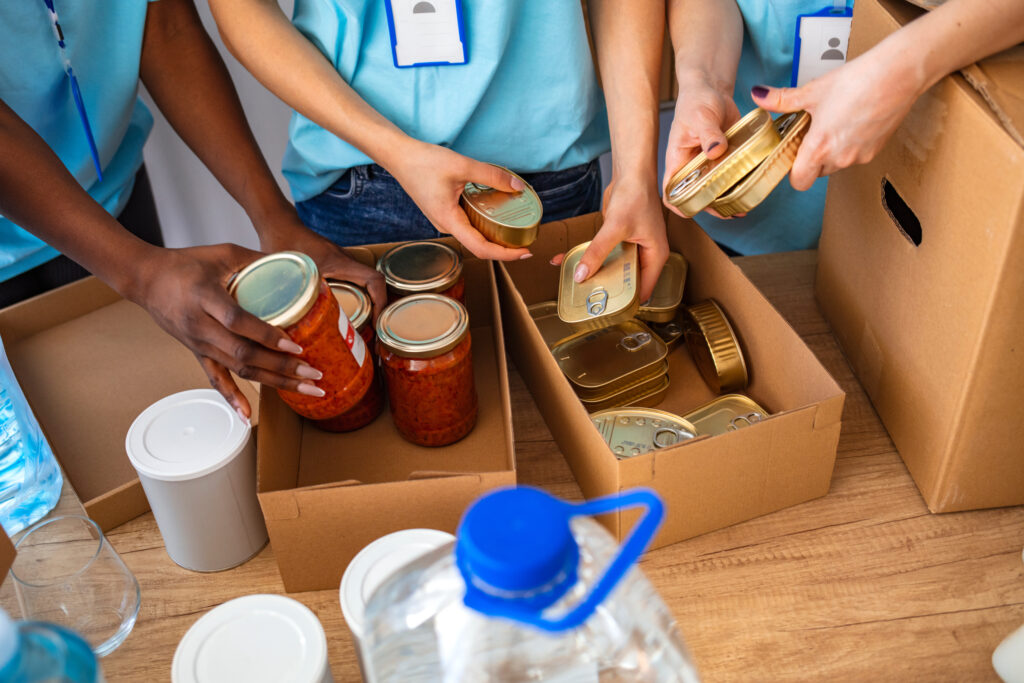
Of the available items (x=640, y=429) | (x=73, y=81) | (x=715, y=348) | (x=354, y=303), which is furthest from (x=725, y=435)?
(x=73, y=81)

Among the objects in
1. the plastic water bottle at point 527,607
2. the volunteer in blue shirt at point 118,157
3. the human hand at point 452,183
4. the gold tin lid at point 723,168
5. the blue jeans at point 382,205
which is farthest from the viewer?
the blue jeans at point 382,205

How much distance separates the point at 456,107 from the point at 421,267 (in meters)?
0.31

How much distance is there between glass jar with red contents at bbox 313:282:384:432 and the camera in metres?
A: 1.05

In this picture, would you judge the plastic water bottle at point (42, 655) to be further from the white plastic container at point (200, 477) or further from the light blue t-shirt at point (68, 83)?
the light blue t-shirt at point (68, 83)

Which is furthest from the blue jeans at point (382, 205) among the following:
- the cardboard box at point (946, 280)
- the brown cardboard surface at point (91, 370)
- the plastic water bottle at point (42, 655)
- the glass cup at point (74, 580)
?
the plastic water bottle at point (42, 655)

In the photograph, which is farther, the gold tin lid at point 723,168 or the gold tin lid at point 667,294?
the gold tin lid at point 667,294

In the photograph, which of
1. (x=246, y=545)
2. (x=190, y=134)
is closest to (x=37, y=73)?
(x=190, y=134)

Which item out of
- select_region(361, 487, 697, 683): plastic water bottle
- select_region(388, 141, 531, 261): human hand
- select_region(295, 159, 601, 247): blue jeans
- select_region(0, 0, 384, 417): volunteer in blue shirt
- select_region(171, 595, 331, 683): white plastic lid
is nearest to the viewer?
select_region(361, 487, 697, 683): plastic water bottle

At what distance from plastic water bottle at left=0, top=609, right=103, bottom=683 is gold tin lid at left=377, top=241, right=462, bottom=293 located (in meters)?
0.64

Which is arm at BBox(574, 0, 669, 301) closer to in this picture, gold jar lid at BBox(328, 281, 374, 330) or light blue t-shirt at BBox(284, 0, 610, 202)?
light blue t-shirt at BBox(284, 0, 610, 202)

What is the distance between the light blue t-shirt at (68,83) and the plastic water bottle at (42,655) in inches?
39.2

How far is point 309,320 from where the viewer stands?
0.83m

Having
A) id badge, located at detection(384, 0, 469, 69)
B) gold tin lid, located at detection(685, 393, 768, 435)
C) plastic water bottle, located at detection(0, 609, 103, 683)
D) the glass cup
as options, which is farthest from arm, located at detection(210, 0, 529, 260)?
plastic water bottle, located at detection(0, 609, 103, 683)

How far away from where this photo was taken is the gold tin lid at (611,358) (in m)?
1.09
